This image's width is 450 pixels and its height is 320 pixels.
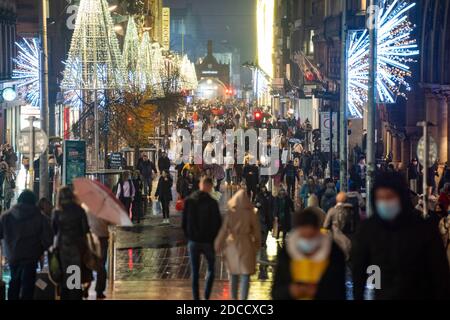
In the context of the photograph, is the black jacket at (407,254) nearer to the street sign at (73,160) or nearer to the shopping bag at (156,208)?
the street sign at (73,160)

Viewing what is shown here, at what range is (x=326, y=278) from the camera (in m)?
10.1

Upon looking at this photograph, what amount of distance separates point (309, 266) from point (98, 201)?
7.23 meters

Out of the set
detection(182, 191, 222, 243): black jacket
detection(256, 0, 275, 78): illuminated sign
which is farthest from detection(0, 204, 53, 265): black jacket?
detection(256, 0, 275, 78): illuminated sign

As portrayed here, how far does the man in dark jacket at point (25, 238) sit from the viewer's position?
1557 cm

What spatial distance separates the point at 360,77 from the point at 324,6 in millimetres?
44327

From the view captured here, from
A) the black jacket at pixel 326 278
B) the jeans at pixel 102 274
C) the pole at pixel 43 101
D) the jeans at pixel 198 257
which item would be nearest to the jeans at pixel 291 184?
the pole at pixel 43 101

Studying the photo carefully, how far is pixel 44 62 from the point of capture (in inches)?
1176

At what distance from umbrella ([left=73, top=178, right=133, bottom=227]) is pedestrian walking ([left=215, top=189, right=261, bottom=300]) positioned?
1370 millimetres

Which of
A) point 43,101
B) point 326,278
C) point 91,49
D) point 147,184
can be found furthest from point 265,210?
point 326,278

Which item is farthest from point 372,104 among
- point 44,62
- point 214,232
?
point 214,232

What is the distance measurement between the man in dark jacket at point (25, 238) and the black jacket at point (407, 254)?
5.70 m

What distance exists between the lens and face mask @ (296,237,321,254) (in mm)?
9823

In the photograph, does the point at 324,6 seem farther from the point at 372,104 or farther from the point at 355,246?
the point at 355,246

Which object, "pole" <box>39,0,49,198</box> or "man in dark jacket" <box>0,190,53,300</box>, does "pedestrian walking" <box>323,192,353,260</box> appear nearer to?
"man in dark jacket" <box>0,190,53,300</box>
